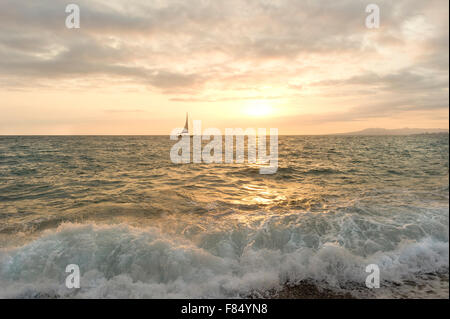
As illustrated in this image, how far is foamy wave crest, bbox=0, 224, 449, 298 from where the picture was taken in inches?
182

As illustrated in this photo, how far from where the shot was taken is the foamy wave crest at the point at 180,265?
15.2 feet

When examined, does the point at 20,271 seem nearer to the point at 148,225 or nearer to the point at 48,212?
the point at 148,225

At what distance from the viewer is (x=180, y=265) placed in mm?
5199

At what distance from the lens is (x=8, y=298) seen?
Result: 4395mm

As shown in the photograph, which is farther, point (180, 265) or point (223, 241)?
point (223, 241)

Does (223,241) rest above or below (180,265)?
above

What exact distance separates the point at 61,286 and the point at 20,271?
→ 4.28ft
